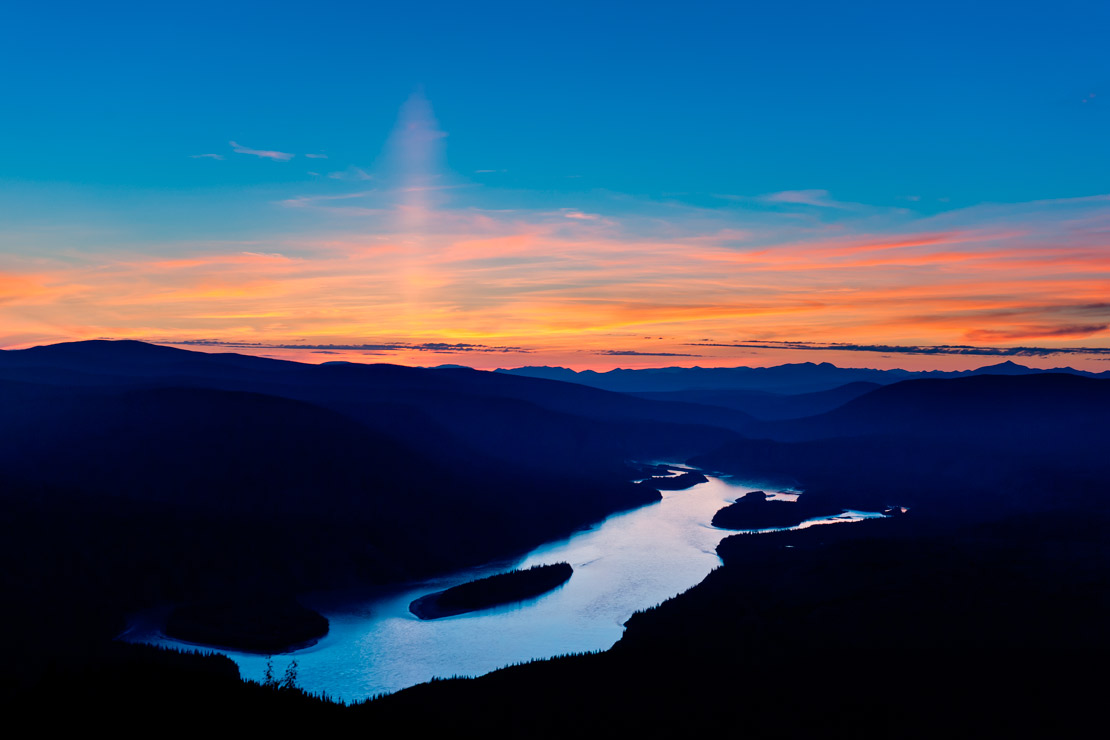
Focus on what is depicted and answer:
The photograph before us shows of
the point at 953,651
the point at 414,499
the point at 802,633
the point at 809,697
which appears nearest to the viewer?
the point at 809,697

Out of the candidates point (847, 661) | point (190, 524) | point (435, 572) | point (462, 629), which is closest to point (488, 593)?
point (462, 629)

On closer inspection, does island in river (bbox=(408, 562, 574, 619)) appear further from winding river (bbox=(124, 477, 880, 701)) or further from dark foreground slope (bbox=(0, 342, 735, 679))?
dark foreground slope (bbox=(0, 342, 735, 679))

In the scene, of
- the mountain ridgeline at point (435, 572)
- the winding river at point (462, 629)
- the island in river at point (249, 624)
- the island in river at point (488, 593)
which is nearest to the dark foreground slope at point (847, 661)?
the mountain ridgeline at point (435, 572)

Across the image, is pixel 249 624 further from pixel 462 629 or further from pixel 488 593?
pixel 488 593

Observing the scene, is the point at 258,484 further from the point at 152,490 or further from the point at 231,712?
the point at 231,712

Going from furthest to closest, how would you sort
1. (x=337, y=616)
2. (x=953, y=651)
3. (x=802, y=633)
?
(x=337, y=616), (x=802, y=633), (x=953, y=651)

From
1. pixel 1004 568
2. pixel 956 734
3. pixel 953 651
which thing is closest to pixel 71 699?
pixel 956 734

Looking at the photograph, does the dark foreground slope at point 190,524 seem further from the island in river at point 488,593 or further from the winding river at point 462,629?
the island in river at point 488,593
